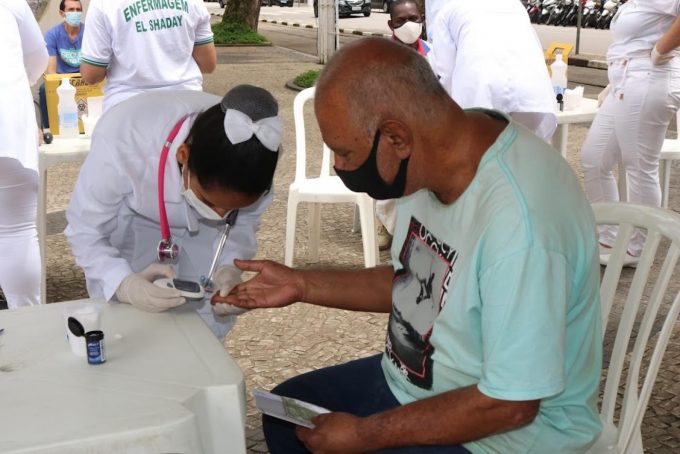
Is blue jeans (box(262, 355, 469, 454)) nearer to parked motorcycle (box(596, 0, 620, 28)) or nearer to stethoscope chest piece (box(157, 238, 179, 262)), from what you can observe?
stethoscope chest piece (box(157, 238, 179, 262))

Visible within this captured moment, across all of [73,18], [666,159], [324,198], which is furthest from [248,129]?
[73,18]

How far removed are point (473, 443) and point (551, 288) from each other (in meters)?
0.38

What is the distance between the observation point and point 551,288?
5.00 feet

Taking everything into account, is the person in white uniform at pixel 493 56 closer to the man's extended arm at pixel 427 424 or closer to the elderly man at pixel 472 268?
the elderly man at pixel 472 268

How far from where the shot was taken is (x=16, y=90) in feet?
10.4

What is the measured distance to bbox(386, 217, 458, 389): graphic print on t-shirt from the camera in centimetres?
176

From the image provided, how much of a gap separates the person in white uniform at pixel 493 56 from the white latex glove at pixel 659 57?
0.52 m

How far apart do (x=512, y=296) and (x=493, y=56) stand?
104 inches

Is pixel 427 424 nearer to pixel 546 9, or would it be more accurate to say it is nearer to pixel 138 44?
pixel 138 44

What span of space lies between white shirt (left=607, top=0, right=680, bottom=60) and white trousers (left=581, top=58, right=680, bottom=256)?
6cm

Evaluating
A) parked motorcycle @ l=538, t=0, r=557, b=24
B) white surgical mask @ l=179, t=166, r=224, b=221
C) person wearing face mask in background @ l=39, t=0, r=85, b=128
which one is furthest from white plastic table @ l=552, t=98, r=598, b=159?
parked motorcycle @ l=538, t=0, r=557, b=24

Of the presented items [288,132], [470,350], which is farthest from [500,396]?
[288,132]

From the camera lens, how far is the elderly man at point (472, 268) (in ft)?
5.04

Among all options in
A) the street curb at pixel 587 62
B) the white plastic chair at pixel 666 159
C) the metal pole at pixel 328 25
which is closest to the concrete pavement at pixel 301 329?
the white plastic chair at pixel 666 159
